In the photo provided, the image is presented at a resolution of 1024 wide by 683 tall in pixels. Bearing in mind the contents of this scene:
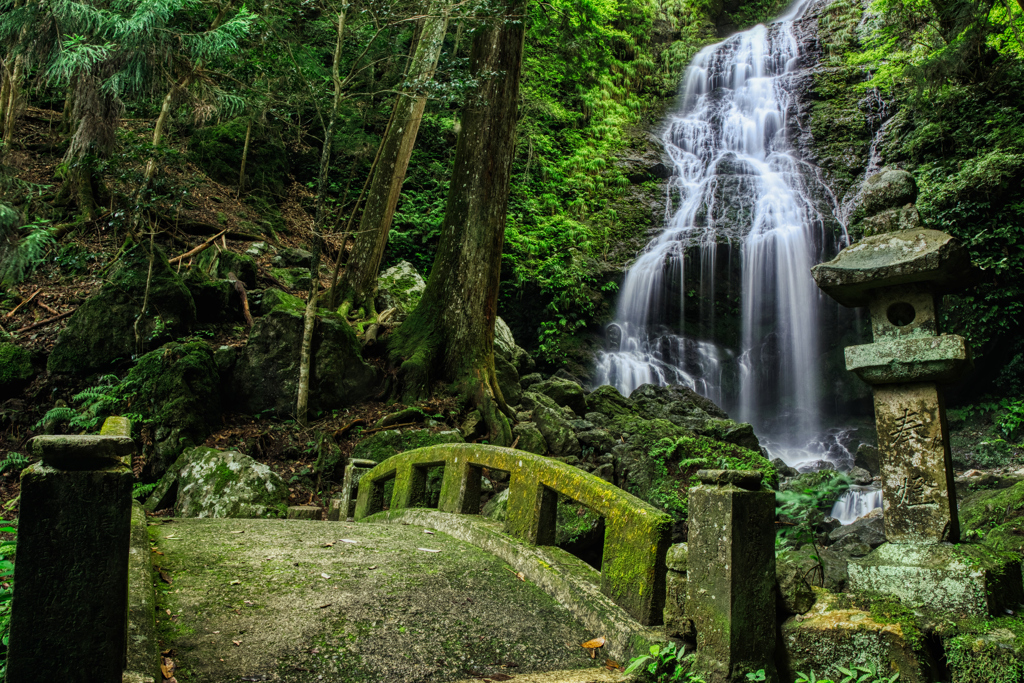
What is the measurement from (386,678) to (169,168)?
1367cm

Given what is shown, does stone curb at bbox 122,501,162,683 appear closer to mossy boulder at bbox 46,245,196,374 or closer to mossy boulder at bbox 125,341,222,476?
mossy boulder at bbox 125,341,222,476

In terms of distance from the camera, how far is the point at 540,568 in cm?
396

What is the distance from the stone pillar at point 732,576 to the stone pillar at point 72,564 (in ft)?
7.63

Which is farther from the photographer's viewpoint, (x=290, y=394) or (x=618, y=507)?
(x=290, y=394)

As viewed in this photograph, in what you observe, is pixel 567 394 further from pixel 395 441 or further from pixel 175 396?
pixel 175 396

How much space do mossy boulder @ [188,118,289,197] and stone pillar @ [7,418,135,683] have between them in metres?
15.8

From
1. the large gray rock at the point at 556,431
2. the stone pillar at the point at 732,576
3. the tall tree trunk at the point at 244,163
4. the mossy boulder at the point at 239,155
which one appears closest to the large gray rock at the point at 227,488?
the large gray rock at the point at 556,431

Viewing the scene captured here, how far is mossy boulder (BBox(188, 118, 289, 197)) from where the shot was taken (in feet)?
51.9

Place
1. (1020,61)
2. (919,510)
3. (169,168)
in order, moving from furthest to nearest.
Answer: (1020,61)
(169,168)
(919,510)

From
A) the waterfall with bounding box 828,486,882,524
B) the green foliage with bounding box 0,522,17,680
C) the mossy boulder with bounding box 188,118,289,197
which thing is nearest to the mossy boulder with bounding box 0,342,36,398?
the green foliage with bounding box 0,522,17,680

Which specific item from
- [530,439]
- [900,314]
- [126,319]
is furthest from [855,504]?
[126,319]

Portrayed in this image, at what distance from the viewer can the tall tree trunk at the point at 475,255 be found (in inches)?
364

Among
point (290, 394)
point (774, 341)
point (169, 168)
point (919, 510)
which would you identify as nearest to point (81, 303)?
point (290, 394)

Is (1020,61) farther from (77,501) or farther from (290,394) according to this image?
(77,501)
